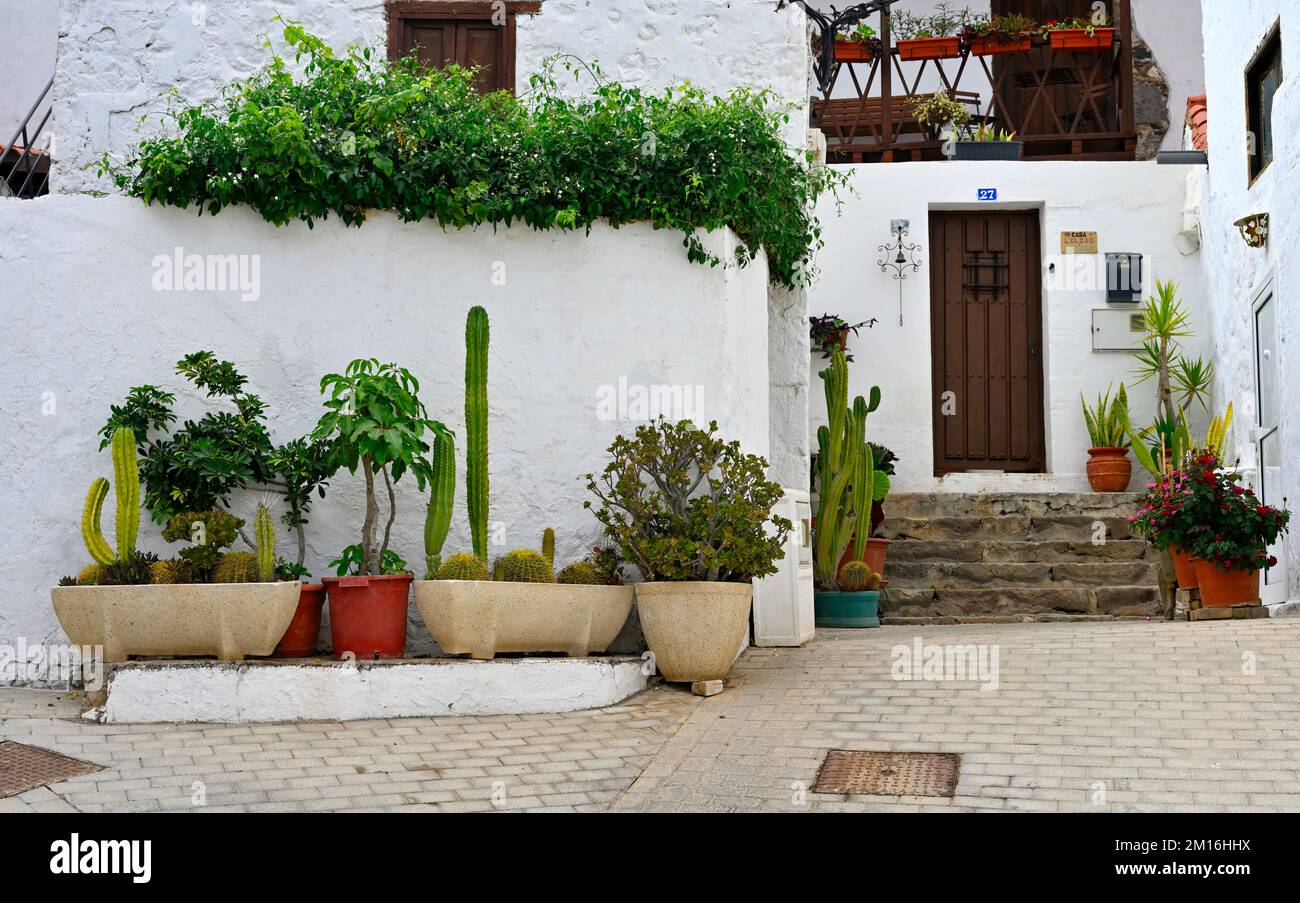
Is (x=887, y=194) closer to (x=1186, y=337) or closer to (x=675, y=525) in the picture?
(x=1186, y=337)

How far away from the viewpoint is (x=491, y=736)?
6602 mm

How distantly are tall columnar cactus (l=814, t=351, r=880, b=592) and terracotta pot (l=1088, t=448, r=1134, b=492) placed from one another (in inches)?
123

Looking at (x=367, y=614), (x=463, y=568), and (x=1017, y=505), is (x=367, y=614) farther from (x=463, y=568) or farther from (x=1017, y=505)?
(x=1017, y=505)

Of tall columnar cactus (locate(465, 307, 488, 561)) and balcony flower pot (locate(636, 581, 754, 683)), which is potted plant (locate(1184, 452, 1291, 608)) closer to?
balcony flower pot (locate(636, 581, 754, 683))

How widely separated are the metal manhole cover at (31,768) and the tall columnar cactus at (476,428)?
2.30 m

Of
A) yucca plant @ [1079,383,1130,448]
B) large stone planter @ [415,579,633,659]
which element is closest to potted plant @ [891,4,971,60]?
yucca plant @ [1079,383,1130,448]

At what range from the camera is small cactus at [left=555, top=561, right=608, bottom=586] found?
299 inches

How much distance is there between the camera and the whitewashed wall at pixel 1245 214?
10000mm

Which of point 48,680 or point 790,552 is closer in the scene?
point 48,680

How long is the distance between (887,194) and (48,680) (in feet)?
28.0

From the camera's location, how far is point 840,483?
32.4ft

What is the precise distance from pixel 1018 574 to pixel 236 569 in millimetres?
6245

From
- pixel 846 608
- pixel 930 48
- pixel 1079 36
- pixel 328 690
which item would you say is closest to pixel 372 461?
pixel 328 690
